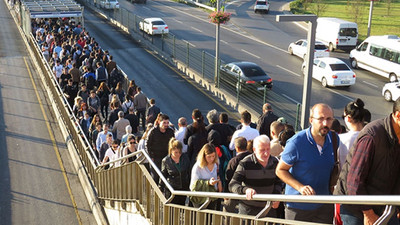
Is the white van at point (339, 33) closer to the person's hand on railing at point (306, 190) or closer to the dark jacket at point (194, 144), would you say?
the dark jacket at point (194, 144)

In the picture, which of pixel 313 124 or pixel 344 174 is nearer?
pixel 344 174

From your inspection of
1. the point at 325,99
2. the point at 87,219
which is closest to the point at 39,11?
the point at 325,99

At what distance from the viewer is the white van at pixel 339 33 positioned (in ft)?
115

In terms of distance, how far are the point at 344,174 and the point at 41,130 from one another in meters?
18.2

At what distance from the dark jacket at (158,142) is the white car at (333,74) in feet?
55.3

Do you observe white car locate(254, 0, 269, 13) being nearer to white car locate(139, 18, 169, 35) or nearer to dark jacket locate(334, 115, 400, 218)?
white car locate(139, 18, 169, 35)

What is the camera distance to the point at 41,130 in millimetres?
21219

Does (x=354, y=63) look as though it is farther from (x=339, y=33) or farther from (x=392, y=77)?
(x=339, y=33)

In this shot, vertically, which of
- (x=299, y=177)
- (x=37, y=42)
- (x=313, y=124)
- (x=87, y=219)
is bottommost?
(x=87, y=219)

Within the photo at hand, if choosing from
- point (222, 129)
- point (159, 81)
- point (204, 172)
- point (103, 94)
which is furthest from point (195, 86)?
point (204, 172)

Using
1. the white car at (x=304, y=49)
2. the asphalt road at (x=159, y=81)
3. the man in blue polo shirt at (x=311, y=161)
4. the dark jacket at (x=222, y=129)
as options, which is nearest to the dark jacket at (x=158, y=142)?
the dark jacket at (x=222, y=129)

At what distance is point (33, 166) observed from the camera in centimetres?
1767

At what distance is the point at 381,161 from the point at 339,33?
3199 cm

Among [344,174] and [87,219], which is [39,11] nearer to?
[87,219]
